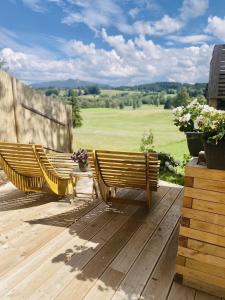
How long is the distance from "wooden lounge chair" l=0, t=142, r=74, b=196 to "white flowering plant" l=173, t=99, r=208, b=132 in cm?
202

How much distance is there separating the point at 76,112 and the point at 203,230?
16.3 m

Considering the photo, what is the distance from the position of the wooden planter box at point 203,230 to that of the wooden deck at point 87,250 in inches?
6.3

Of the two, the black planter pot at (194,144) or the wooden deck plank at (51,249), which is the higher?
the black planter pot at (194,144)

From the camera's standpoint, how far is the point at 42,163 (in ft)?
13.1

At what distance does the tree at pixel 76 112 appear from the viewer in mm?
17234

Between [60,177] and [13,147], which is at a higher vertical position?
[13,147]

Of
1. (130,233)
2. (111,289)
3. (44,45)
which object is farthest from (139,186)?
(44,45)

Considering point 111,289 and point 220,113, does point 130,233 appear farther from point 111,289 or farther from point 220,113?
point 220,113

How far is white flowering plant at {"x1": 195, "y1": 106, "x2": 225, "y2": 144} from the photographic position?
6.52ft

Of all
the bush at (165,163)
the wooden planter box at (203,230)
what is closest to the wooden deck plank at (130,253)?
the wooden planter box at (203,230)

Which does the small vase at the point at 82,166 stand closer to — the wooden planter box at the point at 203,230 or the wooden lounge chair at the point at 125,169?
the wooden lounge chair at the point at 125,169

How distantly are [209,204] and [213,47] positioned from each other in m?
4.76

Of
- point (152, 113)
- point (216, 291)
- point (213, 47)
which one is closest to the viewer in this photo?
point (216, 291)

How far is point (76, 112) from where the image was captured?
18.0 meters
